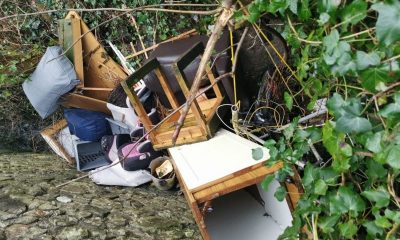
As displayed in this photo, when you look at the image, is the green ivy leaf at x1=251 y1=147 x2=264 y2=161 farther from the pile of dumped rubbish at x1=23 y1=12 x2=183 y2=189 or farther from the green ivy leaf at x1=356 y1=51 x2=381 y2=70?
the pile of dumped rubbish at x1=23 y1=12 x2=183 y2=189

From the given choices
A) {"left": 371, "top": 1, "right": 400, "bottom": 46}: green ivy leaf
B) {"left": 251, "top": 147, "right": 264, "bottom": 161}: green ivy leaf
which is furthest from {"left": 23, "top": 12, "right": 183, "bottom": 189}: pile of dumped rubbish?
{"left": 371, "top": 1, "right": 400, "bottom": 46}: green ivy leaf

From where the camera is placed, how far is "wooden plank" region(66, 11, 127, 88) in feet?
14.9

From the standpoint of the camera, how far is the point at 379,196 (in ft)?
4.71

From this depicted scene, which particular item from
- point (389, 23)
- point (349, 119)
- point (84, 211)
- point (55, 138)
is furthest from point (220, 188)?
point (55, 138)

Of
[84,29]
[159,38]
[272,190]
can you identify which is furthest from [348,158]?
[84,29]

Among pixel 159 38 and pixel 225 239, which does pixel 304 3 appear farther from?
pixel 159 38

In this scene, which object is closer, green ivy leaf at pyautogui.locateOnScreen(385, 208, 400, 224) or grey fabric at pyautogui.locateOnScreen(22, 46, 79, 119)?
green ivy leaf at pyautogui.locateOnScreen(385, 208, 400, 224)

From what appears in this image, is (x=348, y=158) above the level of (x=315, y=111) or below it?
above

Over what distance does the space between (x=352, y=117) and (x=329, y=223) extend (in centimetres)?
51

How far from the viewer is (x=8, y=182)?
344cm

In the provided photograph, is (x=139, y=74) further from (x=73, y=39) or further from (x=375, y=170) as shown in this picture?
(x=375, y=170)

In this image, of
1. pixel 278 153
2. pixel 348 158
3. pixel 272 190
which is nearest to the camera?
pixel 348 158

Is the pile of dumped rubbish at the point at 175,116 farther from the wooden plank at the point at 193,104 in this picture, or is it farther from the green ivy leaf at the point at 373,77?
the green ivy leaf at the point at 373,77

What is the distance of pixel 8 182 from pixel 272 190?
2261mm
